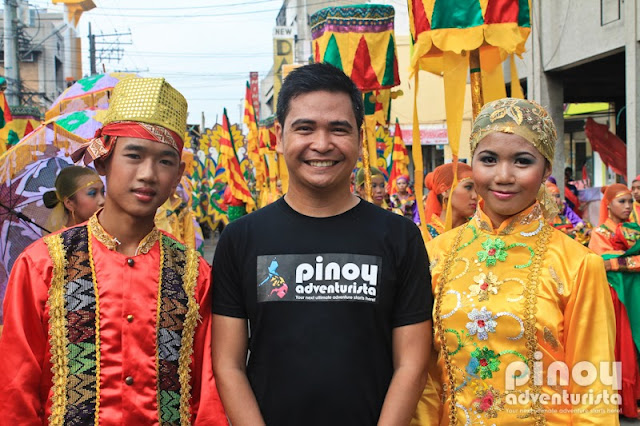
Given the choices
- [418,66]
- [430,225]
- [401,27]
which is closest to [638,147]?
[430,225]

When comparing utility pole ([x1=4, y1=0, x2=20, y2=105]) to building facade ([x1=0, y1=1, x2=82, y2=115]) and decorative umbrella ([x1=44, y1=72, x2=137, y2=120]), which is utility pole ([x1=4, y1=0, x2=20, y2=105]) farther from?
building facade ([x1=0, y1=1, x2=82, y2=115])

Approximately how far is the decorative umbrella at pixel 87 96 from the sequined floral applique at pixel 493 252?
4146 millimetres

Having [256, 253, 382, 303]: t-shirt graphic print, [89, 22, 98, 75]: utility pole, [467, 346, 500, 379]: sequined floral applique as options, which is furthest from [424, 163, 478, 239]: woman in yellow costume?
[89, 22, 98, 75]: utility pole

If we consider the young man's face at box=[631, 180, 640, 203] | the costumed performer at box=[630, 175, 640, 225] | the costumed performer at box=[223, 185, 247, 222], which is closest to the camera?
the costumed performer at box=[630, 175, 640, 225]

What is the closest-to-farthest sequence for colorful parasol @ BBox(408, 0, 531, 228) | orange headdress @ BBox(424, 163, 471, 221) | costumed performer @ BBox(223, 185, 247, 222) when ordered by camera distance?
1. colorful parasol @ BBox(408, 0, 531, 228)
2. orange headdress @ BBox(424, 163, 471, 221)
3. costumed performer @ BBox(223, 185, 247, 222)

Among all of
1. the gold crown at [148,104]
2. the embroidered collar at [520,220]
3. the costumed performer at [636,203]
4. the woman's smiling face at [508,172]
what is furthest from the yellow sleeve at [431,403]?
the costumed performer at [636,203]

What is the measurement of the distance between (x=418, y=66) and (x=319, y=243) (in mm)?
2670

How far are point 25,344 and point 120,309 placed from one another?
11.8 inches

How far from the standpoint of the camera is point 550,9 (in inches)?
449

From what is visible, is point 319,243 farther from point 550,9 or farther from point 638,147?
point 550,9

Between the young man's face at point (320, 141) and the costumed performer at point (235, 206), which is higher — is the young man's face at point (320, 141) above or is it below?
above

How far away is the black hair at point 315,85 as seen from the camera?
2.09 meters

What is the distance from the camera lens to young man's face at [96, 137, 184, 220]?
223cm

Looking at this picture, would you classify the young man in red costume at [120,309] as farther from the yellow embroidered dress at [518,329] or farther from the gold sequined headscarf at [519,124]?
the gold sequined headscarf at [519,124]
